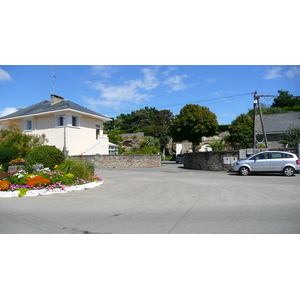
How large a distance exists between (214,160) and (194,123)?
14852 mm

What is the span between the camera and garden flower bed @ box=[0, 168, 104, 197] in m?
8.70

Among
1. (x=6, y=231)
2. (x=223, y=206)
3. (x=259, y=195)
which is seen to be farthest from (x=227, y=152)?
(x=6, y=231)

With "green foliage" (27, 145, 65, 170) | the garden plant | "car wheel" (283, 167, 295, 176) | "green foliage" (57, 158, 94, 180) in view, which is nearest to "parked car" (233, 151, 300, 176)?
"car wheel" (283, 167, 295, 176)

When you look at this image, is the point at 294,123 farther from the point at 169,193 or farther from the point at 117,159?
the point at 169,193

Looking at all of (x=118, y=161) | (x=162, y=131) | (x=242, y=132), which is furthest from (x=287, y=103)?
(x=118, y=161)

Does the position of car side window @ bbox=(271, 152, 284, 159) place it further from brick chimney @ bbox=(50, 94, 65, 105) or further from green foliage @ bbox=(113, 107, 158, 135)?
green foliage @ bbox=(113, 107, 158, 135)

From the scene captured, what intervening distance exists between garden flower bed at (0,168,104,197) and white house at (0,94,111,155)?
1622cm

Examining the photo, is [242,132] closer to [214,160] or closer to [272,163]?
[214,160]

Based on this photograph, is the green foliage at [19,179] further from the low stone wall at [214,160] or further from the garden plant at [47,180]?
the low stone wall at [214,160]

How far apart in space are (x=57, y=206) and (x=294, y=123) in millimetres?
31157

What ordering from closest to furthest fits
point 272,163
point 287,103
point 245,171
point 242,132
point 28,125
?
point 272,163 → point 245,171 → point 242,132 → point 28,125 → point 287,103

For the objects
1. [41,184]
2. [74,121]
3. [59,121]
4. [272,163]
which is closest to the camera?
[41,184]

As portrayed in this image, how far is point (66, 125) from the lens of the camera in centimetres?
2655

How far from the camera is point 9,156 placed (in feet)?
47.5
